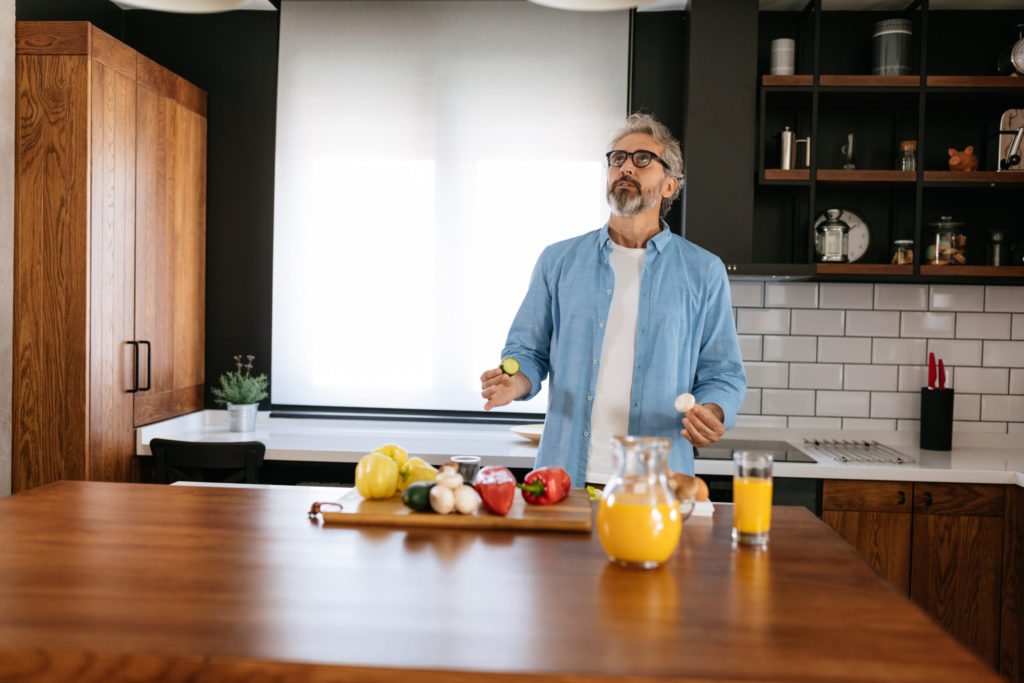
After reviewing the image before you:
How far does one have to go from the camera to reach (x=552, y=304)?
8.06ft

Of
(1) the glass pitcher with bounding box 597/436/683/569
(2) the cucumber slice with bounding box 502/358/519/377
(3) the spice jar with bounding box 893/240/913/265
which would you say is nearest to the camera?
(1) the glass pitcher with bounding box 597/436/683/569

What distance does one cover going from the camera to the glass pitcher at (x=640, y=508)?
121cm

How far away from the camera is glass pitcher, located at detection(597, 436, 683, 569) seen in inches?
47.6

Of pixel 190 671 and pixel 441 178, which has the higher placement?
pixel 441 178

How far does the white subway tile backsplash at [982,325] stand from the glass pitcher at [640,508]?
273 centimetres

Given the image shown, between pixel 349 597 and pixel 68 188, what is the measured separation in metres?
2.32

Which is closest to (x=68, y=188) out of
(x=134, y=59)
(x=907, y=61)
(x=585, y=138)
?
(x=134, y=59)

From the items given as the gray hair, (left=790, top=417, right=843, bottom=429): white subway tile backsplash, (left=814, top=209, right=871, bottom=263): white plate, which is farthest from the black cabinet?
the gray hair

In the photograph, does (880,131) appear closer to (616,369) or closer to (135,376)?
(616,369)

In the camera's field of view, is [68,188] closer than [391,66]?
Yes

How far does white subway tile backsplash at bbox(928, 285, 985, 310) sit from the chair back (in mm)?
2733

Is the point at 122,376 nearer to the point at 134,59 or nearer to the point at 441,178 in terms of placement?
the point at 134,59

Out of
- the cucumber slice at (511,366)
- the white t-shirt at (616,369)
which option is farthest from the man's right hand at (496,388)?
the white t-shirt at (616,369)

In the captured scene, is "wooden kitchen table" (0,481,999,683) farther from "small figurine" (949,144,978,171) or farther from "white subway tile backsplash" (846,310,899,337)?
"small figurine" (949,144,978,171)
